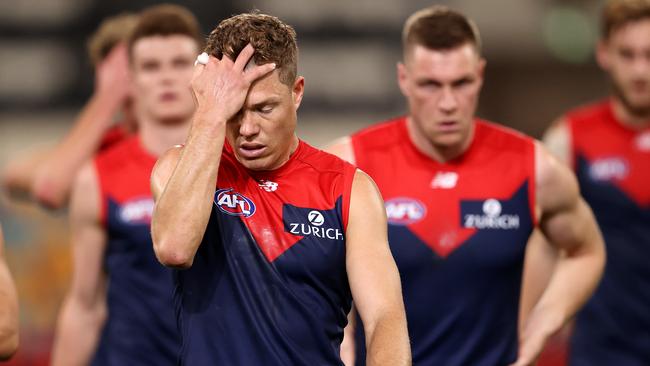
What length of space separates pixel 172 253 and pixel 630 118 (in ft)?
13.6

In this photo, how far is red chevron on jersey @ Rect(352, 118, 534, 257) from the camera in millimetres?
6070

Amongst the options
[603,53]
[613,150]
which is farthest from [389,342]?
[603,53]

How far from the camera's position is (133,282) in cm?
670

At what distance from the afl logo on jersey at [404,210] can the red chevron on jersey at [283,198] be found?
4.04 feet

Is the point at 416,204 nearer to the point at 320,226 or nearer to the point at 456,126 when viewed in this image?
the point at 456,126

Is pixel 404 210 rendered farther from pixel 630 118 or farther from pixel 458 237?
pixel 630 118

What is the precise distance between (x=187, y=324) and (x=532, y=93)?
22113mm

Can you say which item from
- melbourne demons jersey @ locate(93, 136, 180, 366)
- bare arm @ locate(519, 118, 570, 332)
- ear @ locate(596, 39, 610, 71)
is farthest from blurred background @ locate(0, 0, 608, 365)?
bare arm @ locate(519, 118, 570, 332)

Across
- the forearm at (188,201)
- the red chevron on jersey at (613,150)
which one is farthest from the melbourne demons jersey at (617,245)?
the forearm at (188,201)

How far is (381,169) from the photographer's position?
613cm

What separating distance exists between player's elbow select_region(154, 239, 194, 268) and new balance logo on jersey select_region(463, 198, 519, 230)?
1945 mm

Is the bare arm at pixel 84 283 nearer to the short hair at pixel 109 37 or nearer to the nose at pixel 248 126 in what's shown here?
the short hair at pixel 109 37

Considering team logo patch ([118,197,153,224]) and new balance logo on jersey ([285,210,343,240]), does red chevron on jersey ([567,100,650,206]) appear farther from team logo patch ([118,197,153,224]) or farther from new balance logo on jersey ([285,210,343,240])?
new balance logo on jersey ([285,210,343,240])

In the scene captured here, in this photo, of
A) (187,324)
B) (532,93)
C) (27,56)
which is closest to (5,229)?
(27,56)
